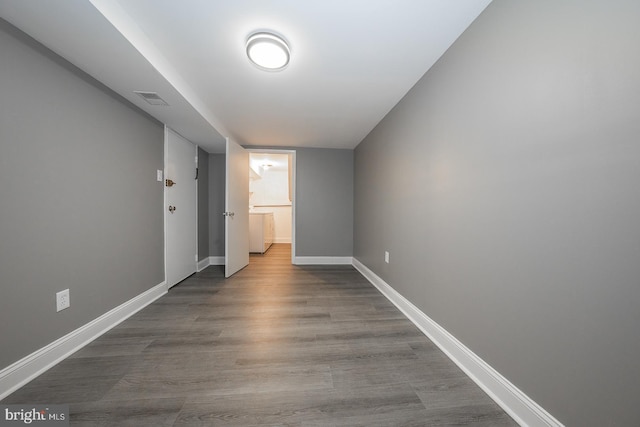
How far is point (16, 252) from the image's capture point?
113 centimetres

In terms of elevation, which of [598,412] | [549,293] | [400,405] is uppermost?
[549,293]

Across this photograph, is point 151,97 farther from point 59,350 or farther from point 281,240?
point 281,240

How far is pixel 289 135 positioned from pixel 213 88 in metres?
1.29

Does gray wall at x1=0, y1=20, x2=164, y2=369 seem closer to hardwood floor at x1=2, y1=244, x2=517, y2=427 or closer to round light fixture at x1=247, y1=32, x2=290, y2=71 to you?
hardwood floor at x1=2, y1=244, x2=517, y2=427

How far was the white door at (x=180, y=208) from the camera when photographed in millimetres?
2494

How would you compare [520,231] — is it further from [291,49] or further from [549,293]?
[291,49]

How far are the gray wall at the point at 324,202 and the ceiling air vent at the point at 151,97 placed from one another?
2.07 meters

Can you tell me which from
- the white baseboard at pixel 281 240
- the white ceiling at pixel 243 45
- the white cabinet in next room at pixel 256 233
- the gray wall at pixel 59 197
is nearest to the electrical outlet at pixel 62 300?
the gray wall at pixel 59 197

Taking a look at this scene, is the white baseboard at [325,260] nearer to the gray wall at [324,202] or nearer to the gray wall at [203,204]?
the gray wall at [324,202]

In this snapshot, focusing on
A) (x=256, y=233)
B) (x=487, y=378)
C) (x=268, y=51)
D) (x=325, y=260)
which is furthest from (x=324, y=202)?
(x=487, y=378)

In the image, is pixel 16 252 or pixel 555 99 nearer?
pixel 555 99

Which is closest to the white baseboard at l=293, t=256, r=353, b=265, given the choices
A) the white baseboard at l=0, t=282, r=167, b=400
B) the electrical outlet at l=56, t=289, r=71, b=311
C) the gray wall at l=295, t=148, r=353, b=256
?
the gray wall at l=295, t=148, r=353, b=256

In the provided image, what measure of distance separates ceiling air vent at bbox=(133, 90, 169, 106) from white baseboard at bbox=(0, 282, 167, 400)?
5.84ft

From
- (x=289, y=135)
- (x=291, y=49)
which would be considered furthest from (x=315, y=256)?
(x=291, y=49)
